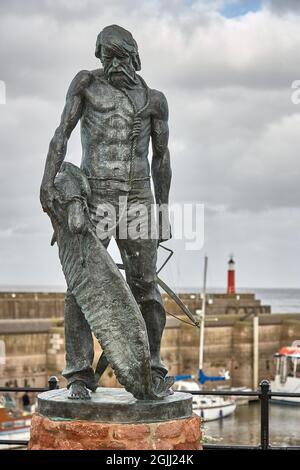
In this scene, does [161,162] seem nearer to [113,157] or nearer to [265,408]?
[113,157]

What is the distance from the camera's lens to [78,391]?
5.93 m

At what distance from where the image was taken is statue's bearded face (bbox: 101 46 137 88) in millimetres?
6102

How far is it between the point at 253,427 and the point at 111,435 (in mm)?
25744

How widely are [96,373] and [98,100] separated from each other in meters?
1.88

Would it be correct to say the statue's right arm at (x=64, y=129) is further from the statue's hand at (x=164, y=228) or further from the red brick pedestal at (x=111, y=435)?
the red brick pedestal at (x=111, y=435)

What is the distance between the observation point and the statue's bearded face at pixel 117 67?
20.0 ft

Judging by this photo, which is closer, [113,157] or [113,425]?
[113,425]

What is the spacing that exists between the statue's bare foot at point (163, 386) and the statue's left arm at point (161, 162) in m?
0.99

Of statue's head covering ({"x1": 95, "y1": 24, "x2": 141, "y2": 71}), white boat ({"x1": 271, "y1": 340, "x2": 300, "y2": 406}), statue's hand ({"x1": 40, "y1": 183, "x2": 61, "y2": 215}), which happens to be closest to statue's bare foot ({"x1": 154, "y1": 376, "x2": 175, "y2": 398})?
statue's hand ({"x1": 40, "y1": 183, "x2": 61, "y2": 215})

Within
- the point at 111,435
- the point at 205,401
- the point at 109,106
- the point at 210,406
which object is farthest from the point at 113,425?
the point at 205,401

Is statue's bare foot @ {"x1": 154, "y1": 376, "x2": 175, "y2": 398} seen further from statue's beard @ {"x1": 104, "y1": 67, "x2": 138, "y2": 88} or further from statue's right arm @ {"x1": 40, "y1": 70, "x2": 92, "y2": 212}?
statue's beard @ {"x1": 104, "y1": 67, "x2": 138, "y2": 88}

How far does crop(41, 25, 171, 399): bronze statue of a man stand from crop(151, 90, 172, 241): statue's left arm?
0.04 meters
